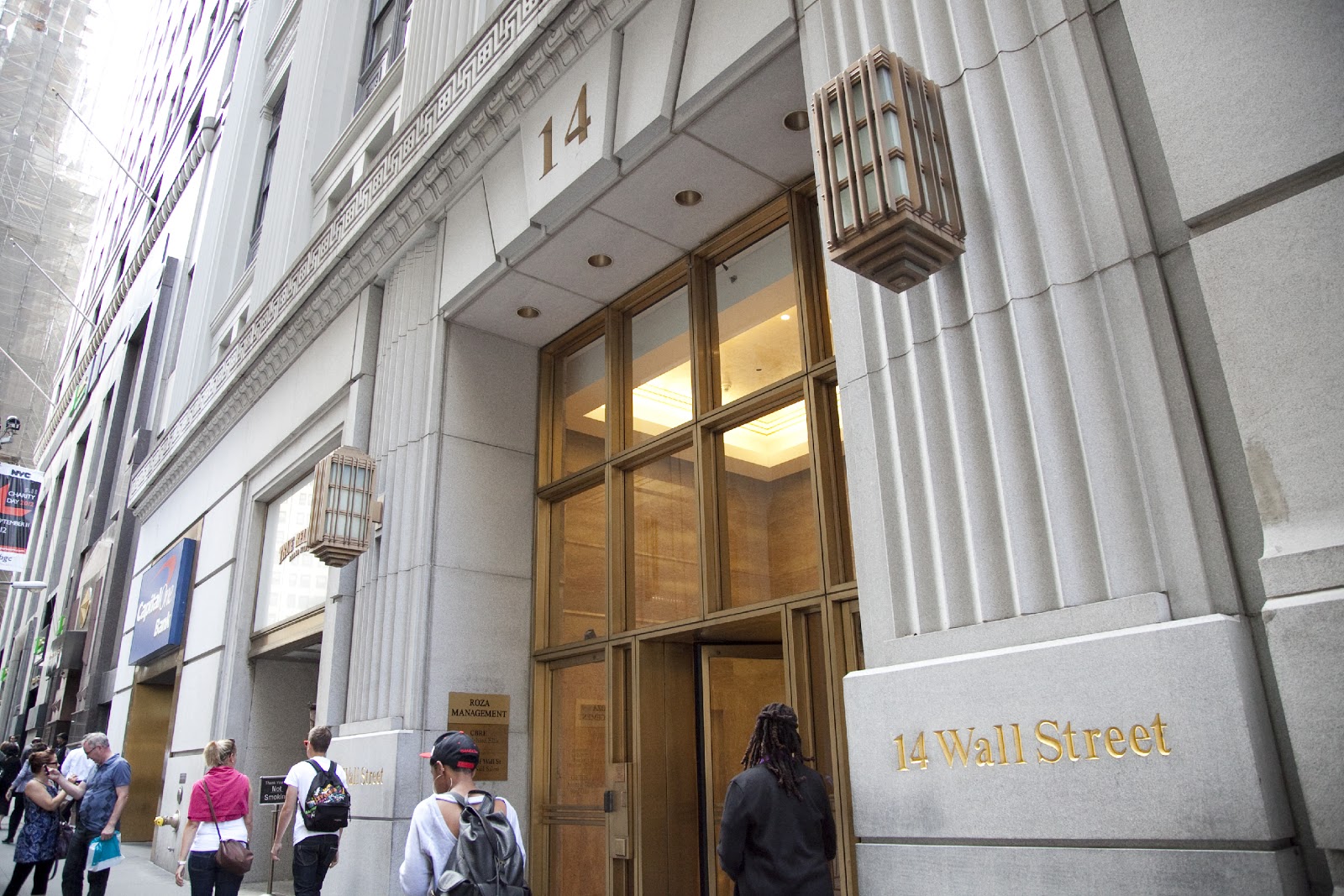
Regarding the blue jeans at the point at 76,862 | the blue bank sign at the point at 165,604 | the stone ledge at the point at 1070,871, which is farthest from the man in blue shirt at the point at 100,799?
the stone ledge at the point at 1070,871

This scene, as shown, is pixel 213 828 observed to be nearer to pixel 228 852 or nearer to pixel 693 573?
pixel 228 852

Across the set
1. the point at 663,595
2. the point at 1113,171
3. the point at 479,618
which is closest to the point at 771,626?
the point at 663,595

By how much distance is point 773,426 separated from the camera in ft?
23.2

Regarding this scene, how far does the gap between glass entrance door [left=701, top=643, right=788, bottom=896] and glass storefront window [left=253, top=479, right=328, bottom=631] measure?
5.40 m

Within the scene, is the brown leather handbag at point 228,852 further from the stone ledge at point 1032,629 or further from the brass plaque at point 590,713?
the stone ledge at point 1032,629

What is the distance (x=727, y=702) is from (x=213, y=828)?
384cm

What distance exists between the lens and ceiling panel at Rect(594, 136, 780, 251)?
704 cm

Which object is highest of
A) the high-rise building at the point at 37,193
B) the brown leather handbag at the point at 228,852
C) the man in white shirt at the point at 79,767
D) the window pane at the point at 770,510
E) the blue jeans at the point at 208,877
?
the high-rise building at the point at 37,193

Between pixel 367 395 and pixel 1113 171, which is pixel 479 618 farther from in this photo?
pixel 1113 171

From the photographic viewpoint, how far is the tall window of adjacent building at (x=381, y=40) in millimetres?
13719

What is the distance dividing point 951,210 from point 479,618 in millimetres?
5826

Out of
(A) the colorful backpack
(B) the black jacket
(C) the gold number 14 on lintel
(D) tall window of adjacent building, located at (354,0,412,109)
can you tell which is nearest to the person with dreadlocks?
(B) the black jacket

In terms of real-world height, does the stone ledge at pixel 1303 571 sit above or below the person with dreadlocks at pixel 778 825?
above

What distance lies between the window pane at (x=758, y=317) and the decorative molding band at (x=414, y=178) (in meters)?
2.14
